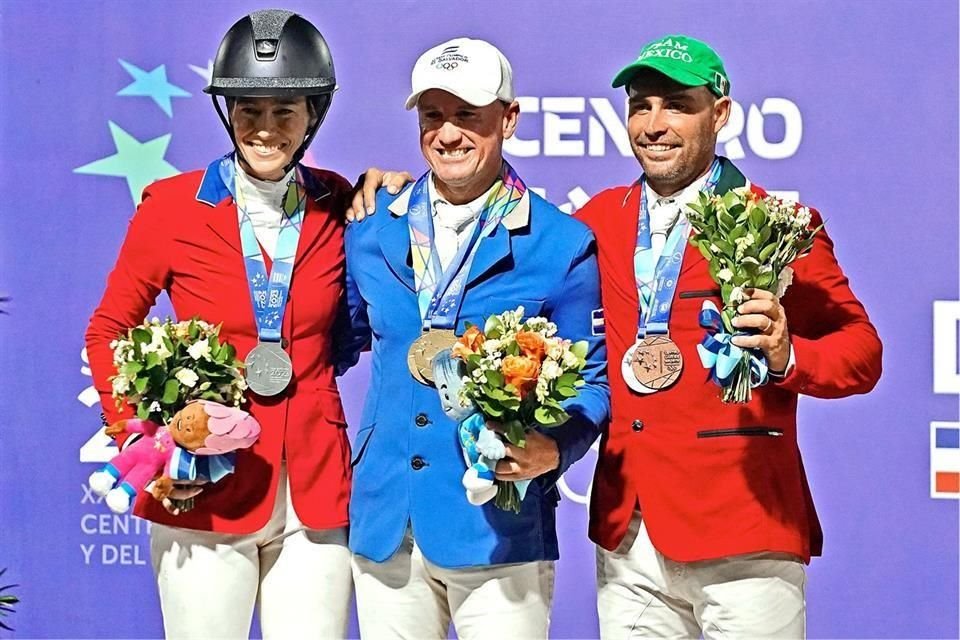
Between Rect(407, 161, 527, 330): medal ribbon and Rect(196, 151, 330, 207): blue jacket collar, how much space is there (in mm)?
293

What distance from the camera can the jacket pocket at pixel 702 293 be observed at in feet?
12.5

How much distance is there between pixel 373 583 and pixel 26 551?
7.16 ft

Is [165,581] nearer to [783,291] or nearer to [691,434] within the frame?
[691,434]

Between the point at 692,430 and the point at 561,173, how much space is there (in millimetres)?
1864

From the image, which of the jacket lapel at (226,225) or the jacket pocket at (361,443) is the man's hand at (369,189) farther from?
the jacket pocket at (361,443)

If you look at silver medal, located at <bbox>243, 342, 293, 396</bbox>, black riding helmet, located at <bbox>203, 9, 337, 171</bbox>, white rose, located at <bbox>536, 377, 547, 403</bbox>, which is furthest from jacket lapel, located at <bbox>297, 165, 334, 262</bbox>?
white rose, located at <bbox>536, 377, 547, 403</bbox>

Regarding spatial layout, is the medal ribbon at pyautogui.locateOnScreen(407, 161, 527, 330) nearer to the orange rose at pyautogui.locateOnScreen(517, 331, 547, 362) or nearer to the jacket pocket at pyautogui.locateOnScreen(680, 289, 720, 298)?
the orange rose at pyautogui.locateOnScreen(517, 331, 547, 362)

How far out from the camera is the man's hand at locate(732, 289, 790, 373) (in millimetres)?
3490

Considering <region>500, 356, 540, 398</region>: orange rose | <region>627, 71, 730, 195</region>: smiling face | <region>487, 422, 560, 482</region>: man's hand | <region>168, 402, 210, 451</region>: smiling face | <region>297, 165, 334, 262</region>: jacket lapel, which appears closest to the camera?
<region>500, 356, 540, 398</region>: orange rose

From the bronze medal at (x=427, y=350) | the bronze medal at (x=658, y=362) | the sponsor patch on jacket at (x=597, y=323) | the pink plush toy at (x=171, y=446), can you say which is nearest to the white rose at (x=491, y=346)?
the bronze medal at (x=427, y=350)

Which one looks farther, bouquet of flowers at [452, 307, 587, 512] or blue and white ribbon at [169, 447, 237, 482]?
blue and white ribbon at [169, 447, 237, 482]

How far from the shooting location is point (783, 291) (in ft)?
11.8

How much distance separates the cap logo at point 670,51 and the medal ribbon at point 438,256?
1.46ft

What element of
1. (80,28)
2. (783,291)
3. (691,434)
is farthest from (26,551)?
(783,291)
